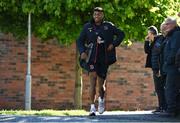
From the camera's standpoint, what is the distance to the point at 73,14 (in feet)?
44.9

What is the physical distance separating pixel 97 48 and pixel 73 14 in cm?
426

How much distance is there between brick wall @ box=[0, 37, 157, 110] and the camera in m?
16.5

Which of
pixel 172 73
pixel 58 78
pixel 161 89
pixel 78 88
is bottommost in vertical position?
pixel 78 88

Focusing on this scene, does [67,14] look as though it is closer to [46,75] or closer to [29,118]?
[46,75]

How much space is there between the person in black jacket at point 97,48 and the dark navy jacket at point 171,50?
924 millimetres

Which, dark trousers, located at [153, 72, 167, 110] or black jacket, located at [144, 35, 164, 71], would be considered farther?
dark trousers, located at [153, 72, 167, 110]

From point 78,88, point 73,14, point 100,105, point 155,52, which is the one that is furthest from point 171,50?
point 78,88

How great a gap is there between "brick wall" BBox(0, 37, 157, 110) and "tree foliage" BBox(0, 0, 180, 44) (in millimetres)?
1837

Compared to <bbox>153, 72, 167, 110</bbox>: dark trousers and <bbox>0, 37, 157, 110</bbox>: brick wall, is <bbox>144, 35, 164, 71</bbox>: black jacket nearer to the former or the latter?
<bbox>153, 72, 167, 110</bbox>: dark trousers

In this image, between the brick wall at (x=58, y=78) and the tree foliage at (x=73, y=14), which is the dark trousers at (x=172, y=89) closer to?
the tree foliage at (x=73, y=14)

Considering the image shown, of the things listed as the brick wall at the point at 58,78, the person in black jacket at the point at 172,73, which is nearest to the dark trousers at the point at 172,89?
the person in black jacket at the point at 172,73

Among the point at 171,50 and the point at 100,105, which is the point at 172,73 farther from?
the point at 100,105

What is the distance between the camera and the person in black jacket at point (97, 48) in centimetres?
955

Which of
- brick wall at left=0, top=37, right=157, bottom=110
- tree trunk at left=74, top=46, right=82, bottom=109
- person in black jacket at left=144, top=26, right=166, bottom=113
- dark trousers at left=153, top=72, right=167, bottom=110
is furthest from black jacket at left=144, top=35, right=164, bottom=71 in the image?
brick wall at left=0, top=37, right=157, bottom=110
